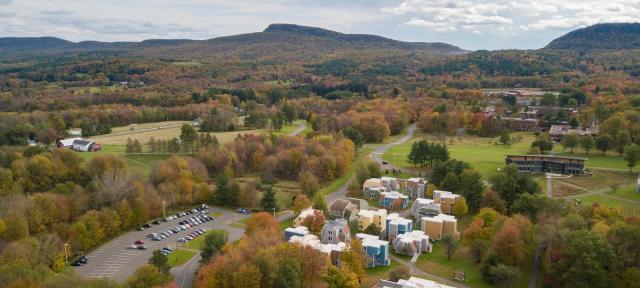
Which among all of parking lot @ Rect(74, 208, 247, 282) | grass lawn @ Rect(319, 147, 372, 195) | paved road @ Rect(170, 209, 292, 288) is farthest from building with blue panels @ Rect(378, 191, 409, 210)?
parking lot @ Rect(74, 208, 247, 282)

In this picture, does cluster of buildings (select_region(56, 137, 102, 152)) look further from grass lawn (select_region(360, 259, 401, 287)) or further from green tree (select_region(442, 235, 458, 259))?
green tree (select_region(442, 235, 458, 259))

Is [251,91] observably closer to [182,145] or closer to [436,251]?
[182,145]

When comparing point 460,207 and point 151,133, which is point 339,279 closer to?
point 460,207

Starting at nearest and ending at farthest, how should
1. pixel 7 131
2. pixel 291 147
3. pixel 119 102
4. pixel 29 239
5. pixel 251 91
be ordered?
pixel 29 239 → pixel 291 147 → pixel 7 131 → pixel 119 102 → pixel 251 91

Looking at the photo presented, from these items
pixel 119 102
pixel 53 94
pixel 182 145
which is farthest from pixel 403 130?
pixel 53 94

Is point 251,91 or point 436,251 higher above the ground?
point 251,91

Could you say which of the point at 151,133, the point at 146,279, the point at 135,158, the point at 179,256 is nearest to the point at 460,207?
the point at 179,256
